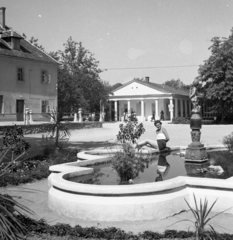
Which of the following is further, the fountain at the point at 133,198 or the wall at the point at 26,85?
the wall at the point at 26,85

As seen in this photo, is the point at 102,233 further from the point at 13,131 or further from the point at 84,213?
the point at 13,131

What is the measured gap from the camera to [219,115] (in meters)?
45.3

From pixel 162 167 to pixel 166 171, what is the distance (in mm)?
472

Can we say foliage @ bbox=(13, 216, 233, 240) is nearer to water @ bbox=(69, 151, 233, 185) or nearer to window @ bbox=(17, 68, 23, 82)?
water @ bbox=(69, 151, 233, 185)

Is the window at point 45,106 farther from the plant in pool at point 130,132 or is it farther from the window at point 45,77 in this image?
the plant in pool at point 130,132

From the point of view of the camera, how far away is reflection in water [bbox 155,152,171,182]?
8336 mm

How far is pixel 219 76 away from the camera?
41312mm

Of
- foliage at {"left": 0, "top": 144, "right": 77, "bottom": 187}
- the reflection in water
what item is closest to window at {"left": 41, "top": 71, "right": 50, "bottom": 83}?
foliage at {"left": 0, "top": 144, "right": 77, "bottom": 187}

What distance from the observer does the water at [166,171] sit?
810 centimetres

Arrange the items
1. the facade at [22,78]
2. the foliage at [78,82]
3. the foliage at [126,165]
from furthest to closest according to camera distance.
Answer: the foliage at [78,82] < the facade at [22,78] < the foliage at [126,165]

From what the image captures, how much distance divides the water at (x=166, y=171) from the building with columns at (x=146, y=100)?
1680 inches

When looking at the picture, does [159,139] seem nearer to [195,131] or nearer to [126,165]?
[195,131]

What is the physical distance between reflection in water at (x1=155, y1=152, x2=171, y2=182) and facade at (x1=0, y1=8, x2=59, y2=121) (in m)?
23.0

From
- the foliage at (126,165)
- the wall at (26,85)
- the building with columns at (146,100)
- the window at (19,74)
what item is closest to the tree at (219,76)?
the building with columns at (146,100)
